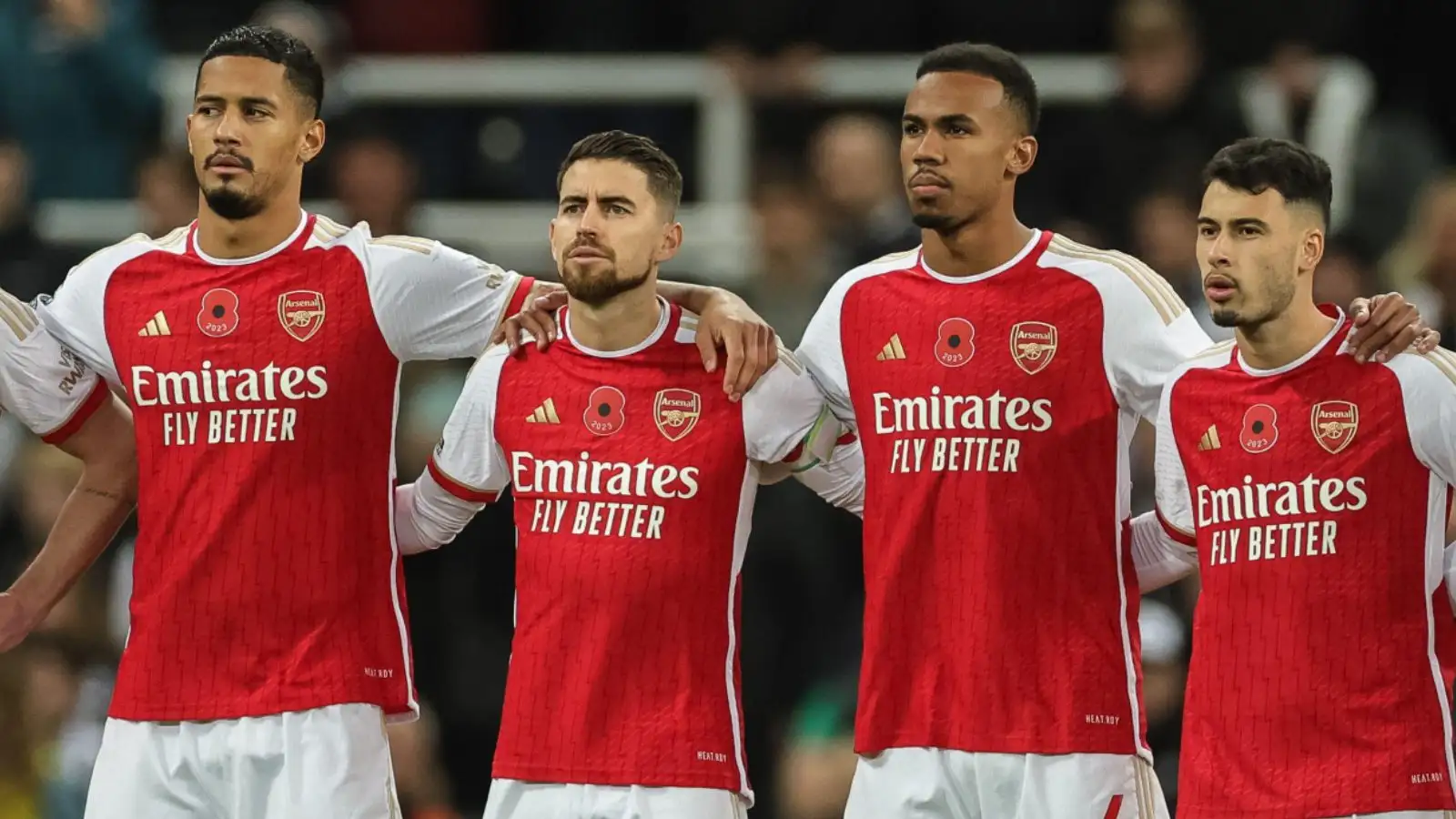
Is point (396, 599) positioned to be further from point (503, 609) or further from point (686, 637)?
point (503, 609)

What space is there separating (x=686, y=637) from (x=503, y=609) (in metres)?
3.73

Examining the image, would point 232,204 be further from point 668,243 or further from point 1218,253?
point 1218,253

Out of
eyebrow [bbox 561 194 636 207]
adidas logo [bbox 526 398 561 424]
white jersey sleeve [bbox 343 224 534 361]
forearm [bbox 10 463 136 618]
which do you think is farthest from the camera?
forearm [bbox 10 463 136 618]

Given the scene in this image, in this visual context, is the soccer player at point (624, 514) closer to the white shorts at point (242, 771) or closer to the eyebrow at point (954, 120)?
the white shorts at point (242, 771)

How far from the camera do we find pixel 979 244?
7891mm

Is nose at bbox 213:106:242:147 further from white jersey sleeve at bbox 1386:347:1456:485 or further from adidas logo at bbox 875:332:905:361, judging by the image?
white jersey sleeve at bbox 1386:347:1456:485

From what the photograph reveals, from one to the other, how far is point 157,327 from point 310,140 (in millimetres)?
663

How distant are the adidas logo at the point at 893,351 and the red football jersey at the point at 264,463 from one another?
49.3 inches

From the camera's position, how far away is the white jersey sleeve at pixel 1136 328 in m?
7.76

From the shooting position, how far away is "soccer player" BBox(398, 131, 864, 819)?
759 centimetres

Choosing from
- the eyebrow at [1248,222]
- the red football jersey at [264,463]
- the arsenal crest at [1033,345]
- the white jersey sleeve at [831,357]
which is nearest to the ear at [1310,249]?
the eyebrow at [1248,222]

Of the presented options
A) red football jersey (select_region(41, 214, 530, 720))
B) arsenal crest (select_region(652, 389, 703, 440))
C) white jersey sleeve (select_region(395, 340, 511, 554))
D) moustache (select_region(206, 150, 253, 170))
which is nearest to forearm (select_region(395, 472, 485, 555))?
white jersey sleeve (select_region(395, 340, 511, 554))

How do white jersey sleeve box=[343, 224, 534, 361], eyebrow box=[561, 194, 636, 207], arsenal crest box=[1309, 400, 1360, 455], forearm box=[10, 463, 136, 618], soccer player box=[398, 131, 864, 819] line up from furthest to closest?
forearm box=[10, 463, 136, 618], white jersey sleeve box=[343, 224, 534, 361], eyebrow box=[561, 194, 636, 207], soccer player box=[398, 131, 864, 819], arsenal crest box=[1309, 400, 1360, 455]

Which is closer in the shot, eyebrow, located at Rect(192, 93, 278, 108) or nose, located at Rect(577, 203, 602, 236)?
nose, located at Rect(577, 203, 602, 236)
